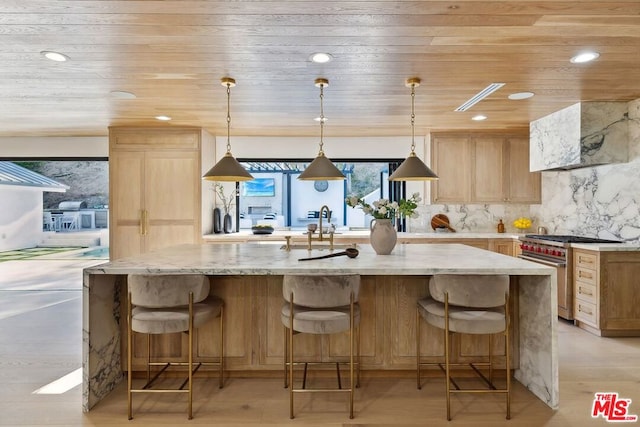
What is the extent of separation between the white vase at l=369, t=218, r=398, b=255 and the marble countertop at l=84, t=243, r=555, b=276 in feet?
0.26

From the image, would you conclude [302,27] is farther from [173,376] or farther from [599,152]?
[599,152]

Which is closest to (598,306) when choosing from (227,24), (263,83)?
(263,83)

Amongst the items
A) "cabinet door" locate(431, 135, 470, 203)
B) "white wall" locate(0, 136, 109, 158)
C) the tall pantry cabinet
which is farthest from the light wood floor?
"white wall" locate(0, 136, 109, 158)

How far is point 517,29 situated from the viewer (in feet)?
7.66

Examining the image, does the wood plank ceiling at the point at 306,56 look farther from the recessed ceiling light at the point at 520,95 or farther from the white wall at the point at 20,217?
the white wall at the point at 20,217

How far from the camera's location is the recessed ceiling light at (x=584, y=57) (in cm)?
271

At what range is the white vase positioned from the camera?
2902mm

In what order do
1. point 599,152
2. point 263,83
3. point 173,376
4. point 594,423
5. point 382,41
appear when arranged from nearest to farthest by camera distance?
1. point 594,423
2. point 382,41
3. point 173,376
4. point 263,83
5. point 599,152

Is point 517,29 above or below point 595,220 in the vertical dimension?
above

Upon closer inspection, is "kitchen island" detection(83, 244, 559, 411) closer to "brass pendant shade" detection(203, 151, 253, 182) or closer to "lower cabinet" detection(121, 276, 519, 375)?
"lower cabinet" detection(121, 276, 519, 375)

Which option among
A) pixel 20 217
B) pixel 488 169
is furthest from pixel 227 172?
pixel 20 217

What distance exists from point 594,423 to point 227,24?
322 centimetres

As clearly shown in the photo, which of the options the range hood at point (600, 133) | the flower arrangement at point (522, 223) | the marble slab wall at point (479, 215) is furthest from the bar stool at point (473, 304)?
the flower arrangement at point (522, 223)

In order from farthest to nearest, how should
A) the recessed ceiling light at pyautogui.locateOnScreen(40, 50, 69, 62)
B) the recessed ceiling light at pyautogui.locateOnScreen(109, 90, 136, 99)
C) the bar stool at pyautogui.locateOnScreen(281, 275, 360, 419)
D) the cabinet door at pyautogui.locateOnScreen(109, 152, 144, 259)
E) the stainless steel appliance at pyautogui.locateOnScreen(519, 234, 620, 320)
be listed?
the cabinet door at pyautogui.locateOnScreen(109, 152, 144, 259), the stainless steel appliance at pyautogui.locateOnScreen(519, 234, 620, 320), the recessed ceiling light at pyautogui.locateOnScreen(109, 90, 136, 99), the recessed ceiling light at pyautogui.locateOnScreen(40, 50, 69, 62), the bar stool at pyautogui.locateOnScreen(281, 275, 360, 419)
